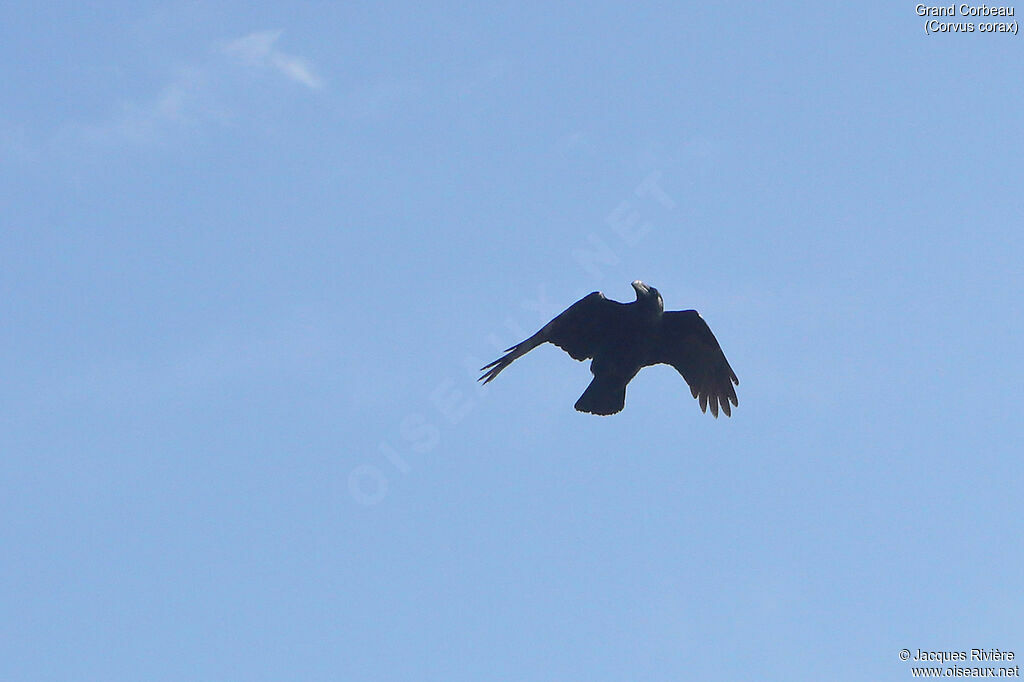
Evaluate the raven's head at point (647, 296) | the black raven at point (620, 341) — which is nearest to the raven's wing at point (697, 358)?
the black raven at point (620, 341)

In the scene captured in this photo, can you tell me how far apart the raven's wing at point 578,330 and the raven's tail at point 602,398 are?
34 cm

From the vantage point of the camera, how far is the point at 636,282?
10.3 m

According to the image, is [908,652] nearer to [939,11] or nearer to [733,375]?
[733,375]

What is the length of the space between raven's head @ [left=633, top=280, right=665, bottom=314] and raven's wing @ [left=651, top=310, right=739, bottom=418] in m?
0.65

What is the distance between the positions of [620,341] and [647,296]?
23.7 inches

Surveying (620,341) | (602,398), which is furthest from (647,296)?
(602,398)

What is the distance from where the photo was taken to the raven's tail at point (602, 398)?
1052 cm

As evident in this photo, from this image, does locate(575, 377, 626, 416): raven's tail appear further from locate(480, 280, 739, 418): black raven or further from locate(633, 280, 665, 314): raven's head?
locate(633, 280, 665, 314): raven's head

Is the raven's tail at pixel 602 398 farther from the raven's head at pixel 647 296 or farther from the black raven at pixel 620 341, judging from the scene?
the raven's head at pixel 647 296

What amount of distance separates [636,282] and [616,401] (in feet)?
3.38

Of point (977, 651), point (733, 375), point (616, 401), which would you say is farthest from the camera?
point (733, 375)

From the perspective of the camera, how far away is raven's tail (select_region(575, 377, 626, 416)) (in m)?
10.5

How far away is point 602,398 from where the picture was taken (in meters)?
10.5

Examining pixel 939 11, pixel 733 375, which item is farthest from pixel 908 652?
pixel 939 11
